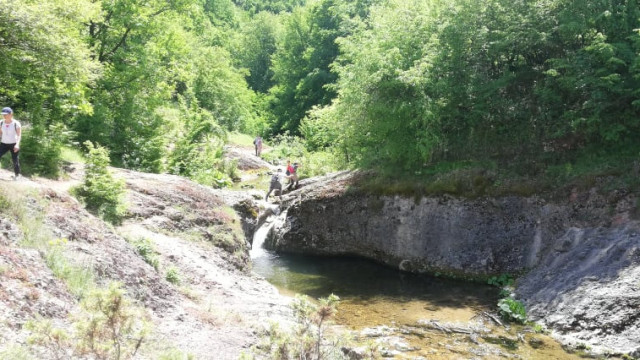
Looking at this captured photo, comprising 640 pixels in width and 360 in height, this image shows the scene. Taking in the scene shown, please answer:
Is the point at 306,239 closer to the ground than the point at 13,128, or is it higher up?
closer to the ground

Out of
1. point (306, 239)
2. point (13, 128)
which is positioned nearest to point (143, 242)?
point (13, 128)

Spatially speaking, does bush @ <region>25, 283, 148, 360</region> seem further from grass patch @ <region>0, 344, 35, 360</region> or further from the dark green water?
the dark green water

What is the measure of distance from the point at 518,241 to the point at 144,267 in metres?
11.4

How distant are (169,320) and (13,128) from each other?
20.5ft

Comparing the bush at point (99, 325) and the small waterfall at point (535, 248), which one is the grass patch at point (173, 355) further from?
the small waterfall at point (535, 248)

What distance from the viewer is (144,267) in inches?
382

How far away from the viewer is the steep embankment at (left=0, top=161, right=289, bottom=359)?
22.0ft

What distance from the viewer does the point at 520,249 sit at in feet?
50.0

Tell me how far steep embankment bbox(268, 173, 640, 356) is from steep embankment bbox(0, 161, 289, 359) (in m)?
5.25

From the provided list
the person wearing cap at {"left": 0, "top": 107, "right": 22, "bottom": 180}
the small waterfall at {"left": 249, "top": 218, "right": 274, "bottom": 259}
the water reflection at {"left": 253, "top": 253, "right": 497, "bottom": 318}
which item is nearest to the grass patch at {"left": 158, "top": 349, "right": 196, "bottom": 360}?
the person wearing cap at {"left": 0, "top": 107, "right": 22, "bottom": 180}

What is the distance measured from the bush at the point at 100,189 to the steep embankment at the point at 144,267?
45 cm

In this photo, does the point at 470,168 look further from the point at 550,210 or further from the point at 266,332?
the point at 266,332

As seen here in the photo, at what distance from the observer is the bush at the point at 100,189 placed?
11.5 metres

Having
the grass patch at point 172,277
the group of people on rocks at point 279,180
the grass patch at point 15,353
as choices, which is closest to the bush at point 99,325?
the grass patch at point 15,353
